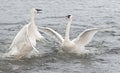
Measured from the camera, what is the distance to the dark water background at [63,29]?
12164 millimetres

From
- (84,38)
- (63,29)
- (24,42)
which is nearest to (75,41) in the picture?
(84,38)

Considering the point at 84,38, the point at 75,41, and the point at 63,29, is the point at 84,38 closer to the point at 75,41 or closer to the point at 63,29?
the point at 75,41

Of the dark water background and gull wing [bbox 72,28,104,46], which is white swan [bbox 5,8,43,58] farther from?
gull wing [bbox 72,28,104,46]

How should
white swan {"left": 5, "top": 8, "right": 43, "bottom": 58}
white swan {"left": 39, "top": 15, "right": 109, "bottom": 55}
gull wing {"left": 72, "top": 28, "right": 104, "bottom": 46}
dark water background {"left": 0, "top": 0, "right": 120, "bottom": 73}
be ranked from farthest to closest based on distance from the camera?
gull wing {"left": 72, "top": 28, "right": 104, "bottom": 46}
white swan {"left": 39, "top": 15, "right": 109, "bottom": 55}
white swan {"left": 5, "top": 8, "right": 43, "bottom": 58}
dark water background {"left": 0, "top": 0, "right": 120, "bottom": 73}

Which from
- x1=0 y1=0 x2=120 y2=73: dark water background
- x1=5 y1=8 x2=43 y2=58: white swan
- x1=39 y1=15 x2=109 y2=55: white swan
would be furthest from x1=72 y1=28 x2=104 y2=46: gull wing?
x1=5 y1=8 x2=43 y2=58: white swan

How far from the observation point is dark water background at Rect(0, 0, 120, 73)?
1216 centimetres

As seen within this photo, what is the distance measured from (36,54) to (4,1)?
8.76m

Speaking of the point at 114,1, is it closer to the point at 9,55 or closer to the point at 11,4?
the point at 11,4

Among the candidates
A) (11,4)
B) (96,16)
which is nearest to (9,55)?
(96,16)

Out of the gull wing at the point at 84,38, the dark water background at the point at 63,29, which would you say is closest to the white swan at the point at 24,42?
the dark water background at the point at 63,29

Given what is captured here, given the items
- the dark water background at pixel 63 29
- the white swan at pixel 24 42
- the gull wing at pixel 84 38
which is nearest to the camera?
the dark water background at pixel 63 29

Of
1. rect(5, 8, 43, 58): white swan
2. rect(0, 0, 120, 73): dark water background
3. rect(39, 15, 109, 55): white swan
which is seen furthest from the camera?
rect(39, 15, 109, 55): white swan

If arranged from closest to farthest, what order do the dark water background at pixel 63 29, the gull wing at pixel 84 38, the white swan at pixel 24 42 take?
the dark water background at pixel 63 29
the white swan at pixel 24 42
the gull wing at pixel 84 38

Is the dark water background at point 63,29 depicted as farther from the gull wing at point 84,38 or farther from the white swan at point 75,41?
the gull wing at point 84,38
